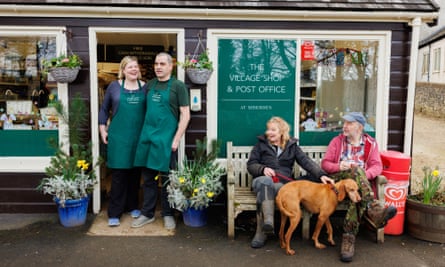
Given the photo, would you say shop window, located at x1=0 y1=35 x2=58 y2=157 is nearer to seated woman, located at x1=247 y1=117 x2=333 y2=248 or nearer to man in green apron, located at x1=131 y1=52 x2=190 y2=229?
man in green apron, located at x1=131 y1=52 x2=190 y2=229

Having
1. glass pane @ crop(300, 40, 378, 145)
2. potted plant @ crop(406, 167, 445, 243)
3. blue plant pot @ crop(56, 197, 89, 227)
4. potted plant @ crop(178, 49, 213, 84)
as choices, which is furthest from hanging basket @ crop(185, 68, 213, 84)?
potted plant @ crop(406, 167, 445, 243)

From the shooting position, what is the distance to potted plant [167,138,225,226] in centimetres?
450

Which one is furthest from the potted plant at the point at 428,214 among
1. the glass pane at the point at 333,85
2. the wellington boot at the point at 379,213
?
the glass pane at the point at 333,85

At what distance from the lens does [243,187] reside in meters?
4.83

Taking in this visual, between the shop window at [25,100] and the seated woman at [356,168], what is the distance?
10.6 feet

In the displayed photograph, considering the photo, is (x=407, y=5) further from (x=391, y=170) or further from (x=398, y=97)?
(x=391, y=170)

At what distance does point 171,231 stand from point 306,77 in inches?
94.3

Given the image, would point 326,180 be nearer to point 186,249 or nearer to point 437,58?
point 186,249

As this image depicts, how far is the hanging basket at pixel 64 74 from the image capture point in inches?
180

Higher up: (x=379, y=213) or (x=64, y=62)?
(x=64, y=62)

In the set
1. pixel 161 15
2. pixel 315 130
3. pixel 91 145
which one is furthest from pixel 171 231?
pixel 161 15

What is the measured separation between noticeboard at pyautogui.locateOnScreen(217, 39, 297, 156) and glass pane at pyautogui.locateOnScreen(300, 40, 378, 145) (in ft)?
0.73

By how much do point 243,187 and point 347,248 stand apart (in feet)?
4.49

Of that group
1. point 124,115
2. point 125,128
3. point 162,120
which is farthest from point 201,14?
point 125,128
